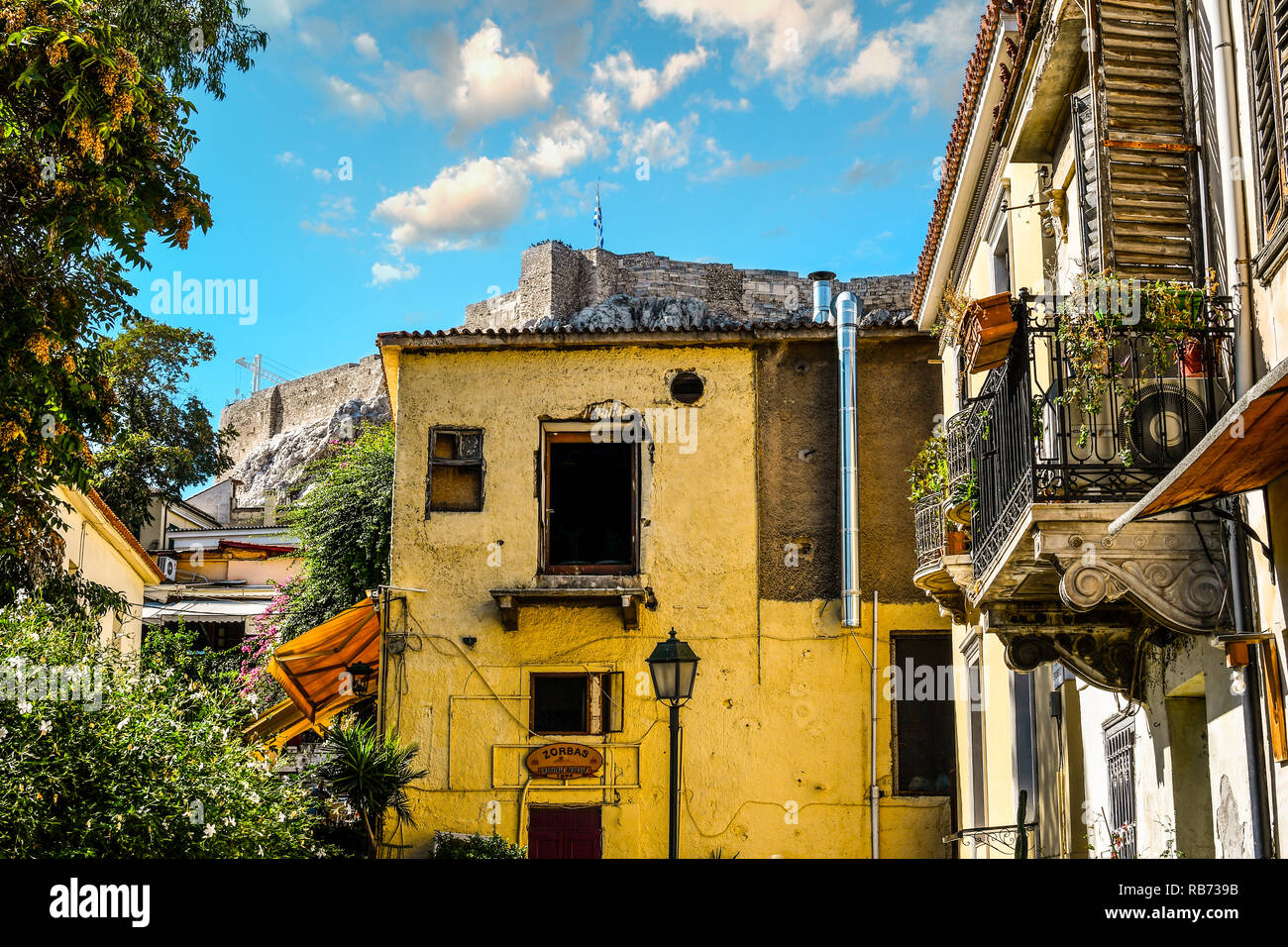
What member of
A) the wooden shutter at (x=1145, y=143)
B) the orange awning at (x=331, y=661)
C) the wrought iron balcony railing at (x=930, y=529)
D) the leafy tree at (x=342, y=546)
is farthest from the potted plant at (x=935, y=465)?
the leafy tree at (x=342, y=546)

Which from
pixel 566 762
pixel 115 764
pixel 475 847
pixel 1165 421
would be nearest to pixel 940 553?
pixel 1165 421

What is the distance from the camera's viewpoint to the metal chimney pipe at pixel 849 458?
1703cm

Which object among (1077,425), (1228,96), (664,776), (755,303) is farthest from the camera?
(755,303)

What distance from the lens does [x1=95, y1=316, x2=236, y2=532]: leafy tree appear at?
1389 inches

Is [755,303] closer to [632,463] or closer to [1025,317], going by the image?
[632,463]

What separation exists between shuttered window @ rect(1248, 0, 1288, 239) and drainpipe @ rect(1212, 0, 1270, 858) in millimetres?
252

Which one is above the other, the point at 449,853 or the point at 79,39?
the point at 79,39

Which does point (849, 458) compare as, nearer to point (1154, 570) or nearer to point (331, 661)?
point (331, 661)

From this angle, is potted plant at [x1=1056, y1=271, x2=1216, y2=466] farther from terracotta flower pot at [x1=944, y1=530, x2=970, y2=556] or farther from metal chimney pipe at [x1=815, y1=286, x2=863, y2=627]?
metal chimney pipe at [x1=815, y1=286, x2=863, y2=627]

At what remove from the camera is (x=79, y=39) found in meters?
10.5

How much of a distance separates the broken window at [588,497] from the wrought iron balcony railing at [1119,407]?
407 inches

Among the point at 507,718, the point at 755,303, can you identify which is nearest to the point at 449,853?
the point at 507,718

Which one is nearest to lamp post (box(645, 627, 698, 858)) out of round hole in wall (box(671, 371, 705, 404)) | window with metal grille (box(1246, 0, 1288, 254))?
window with metal grille (box(1246, 0, 1288, 254))
